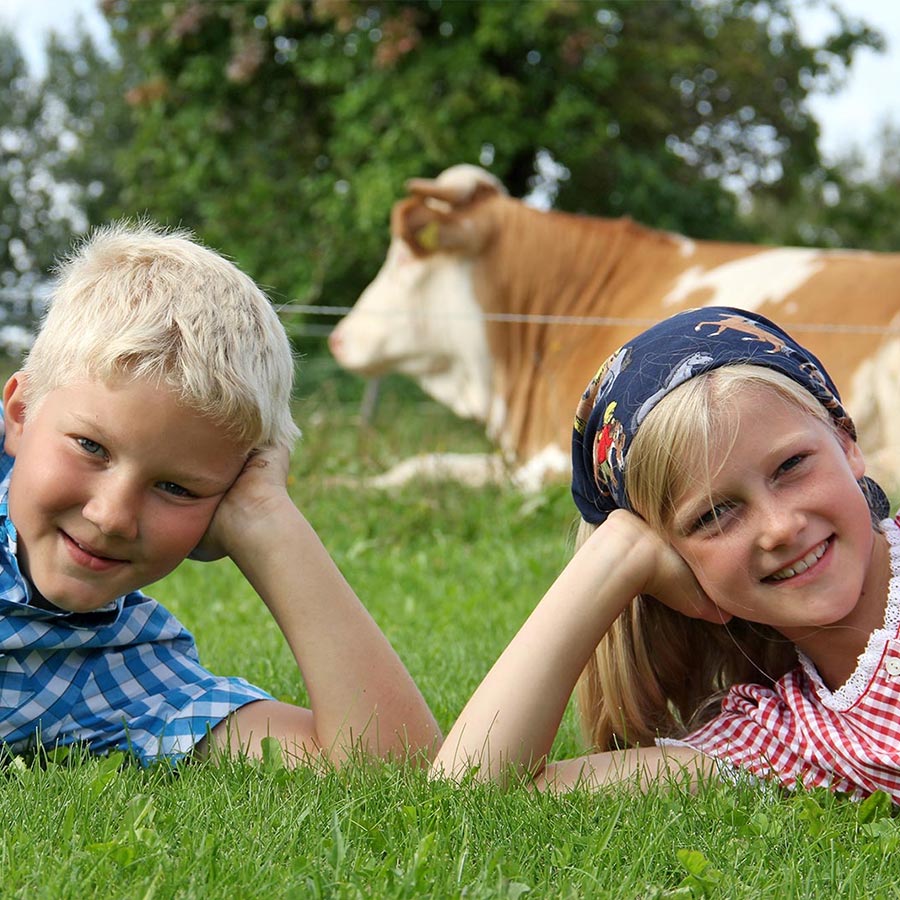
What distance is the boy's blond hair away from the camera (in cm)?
208

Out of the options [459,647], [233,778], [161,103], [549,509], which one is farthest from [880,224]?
[233,778]

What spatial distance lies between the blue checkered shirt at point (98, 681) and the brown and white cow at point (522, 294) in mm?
3810

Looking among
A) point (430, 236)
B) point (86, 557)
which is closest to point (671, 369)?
point (86, 557)

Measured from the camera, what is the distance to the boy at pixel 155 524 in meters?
2.07

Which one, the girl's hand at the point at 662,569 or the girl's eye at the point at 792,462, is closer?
the girl's eye at the point at 792,462

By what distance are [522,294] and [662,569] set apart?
4.88m

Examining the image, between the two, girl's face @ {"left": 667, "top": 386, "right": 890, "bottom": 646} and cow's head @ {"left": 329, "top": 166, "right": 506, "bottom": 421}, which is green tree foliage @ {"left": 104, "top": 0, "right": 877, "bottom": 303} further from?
girl's face @ {"left": 667, "top": 386, "right": 890, "bottom": 646}

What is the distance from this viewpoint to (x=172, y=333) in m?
2.12

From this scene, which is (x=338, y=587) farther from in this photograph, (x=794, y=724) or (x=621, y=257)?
(x=621, y=257)

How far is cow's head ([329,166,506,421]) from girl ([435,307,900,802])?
182 inches

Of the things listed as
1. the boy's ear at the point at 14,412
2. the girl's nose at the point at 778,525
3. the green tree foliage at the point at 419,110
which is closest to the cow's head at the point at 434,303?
the boy's ear at the point at 14,412

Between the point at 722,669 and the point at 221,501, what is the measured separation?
3.49 ft

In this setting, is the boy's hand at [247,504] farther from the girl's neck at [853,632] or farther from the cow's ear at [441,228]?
the cow's ear at [441,228]

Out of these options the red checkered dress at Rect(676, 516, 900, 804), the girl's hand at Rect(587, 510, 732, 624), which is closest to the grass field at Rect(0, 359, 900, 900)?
the red checkered dress at Rect(676, 516, 900, 804)
